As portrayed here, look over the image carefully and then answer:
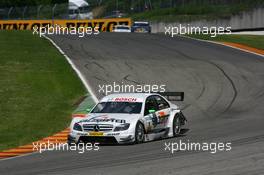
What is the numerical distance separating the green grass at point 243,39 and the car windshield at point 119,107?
891 inches

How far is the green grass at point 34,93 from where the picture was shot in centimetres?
2000

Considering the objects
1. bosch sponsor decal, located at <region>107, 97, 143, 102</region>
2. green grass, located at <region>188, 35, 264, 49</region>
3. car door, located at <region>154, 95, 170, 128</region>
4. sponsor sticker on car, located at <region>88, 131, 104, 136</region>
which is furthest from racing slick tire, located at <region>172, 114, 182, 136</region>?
green grass, located at <region>188, 35, 264, 49</region>

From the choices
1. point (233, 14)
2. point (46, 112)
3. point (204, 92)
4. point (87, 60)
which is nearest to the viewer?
point (46, 112)

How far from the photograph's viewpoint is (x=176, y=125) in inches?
752

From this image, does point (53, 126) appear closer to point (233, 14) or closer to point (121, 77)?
point (121, 77)

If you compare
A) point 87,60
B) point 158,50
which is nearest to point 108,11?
point 158,50

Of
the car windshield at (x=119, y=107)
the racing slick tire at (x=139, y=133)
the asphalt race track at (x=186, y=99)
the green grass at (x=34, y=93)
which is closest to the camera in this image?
the asphalt race track at (x=186, y=99)

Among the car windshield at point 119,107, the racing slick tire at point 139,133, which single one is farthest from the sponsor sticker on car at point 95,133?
the car windshield at point 119,107

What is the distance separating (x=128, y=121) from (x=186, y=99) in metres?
7.83

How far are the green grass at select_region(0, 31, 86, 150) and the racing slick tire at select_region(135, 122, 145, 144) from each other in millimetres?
2829

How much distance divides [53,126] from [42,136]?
136 centimetres

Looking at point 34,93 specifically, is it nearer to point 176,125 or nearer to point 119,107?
point 119,107

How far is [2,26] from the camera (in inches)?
2616

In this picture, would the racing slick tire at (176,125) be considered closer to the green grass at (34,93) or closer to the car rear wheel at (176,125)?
the car rear wheel at (176,125)
